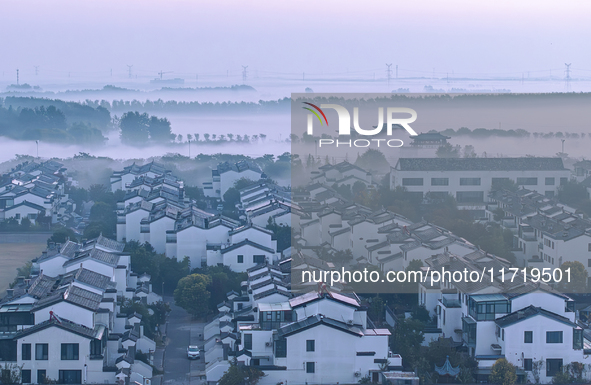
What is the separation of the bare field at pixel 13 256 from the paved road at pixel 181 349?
1.85m

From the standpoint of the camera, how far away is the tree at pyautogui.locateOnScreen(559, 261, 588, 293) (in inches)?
269

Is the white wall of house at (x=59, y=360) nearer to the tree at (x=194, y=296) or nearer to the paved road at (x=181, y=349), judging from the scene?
the paved road at (x=181, y=349)

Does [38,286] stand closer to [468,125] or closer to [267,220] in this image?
[267,220]

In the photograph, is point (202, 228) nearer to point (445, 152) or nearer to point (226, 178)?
point (226, 178)

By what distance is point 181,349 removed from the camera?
583 centimetres

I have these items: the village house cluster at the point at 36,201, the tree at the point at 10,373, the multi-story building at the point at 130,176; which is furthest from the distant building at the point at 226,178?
the tree at the point at 10,373

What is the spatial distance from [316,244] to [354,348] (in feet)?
12.3

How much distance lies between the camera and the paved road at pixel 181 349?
17.1 ft

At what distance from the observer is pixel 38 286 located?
18.9 ft

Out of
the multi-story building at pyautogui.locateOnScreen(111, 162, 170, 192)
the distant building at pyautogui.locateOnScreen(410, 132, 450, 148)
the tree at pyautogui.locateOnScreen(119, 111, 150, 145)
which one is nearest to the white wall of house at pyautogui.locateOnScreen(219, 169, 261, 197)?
the multi-story building at pyautogui.locateOnScreen(111, 162, 170, 192)

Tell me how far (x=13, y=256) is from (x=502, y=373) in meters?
5.99

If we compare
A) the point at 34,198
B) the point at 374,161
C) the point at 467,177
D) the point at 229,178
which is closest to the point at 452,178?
the point at 467,177

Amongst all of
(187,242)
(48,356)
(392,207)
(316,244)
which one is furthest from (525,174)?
(48,356)

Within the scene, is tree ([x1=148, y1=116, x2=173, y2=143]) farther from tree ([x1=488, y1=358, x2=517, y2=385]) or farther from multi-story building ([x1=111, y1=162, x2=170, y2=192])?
tree ([x1=488, y1=358, x2=517, y2=385])
